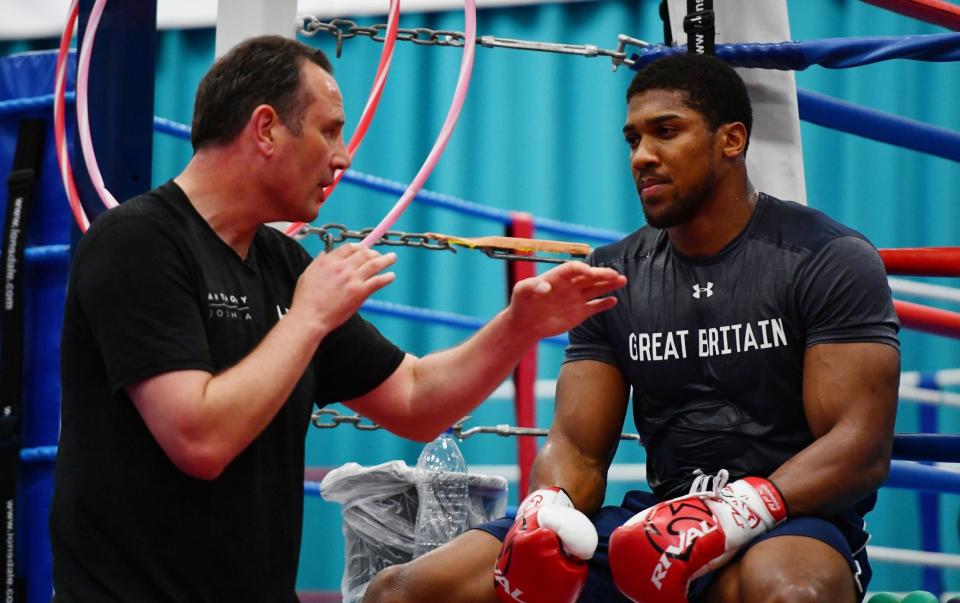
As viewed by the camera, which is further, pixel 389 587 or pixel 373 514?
pixel 373 514

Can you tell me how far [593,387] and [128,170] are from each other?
107 cm

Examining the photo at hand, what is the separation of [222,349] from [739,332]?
3.18 ft

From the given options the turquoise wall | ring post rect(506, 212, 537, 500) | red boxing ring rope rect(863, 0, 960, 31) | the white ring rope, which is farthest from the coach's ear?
the turquoise wall

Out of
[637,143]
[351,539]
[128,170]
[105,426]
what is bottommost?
[351,539]

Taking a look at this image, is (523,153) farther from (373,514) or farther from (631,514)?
(631,514)

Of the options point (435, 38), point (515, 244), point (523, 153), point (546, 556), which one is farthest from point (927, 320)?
point (523, 153)

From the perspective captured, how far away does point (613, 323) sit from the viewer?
7.44 ft

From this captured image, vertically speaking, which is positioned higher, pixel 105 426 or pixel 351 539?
pixel 105 426

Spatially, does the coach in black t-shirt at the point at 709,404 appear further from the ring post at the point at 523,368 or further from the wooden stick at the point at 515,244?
the ring post at the point at 523,368

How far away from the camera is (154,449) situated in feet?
5.20

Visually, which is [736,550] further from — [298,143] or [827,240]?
[298,143]

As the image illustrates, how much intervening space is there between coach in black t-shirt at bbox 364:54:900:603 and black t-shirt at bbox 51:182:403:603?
1.55 ft

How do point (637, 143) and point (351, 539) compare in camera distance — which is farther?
point (351, 539)

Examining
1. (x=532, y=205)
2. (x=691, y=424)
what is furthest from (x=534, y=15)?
(x=691, y=424)
